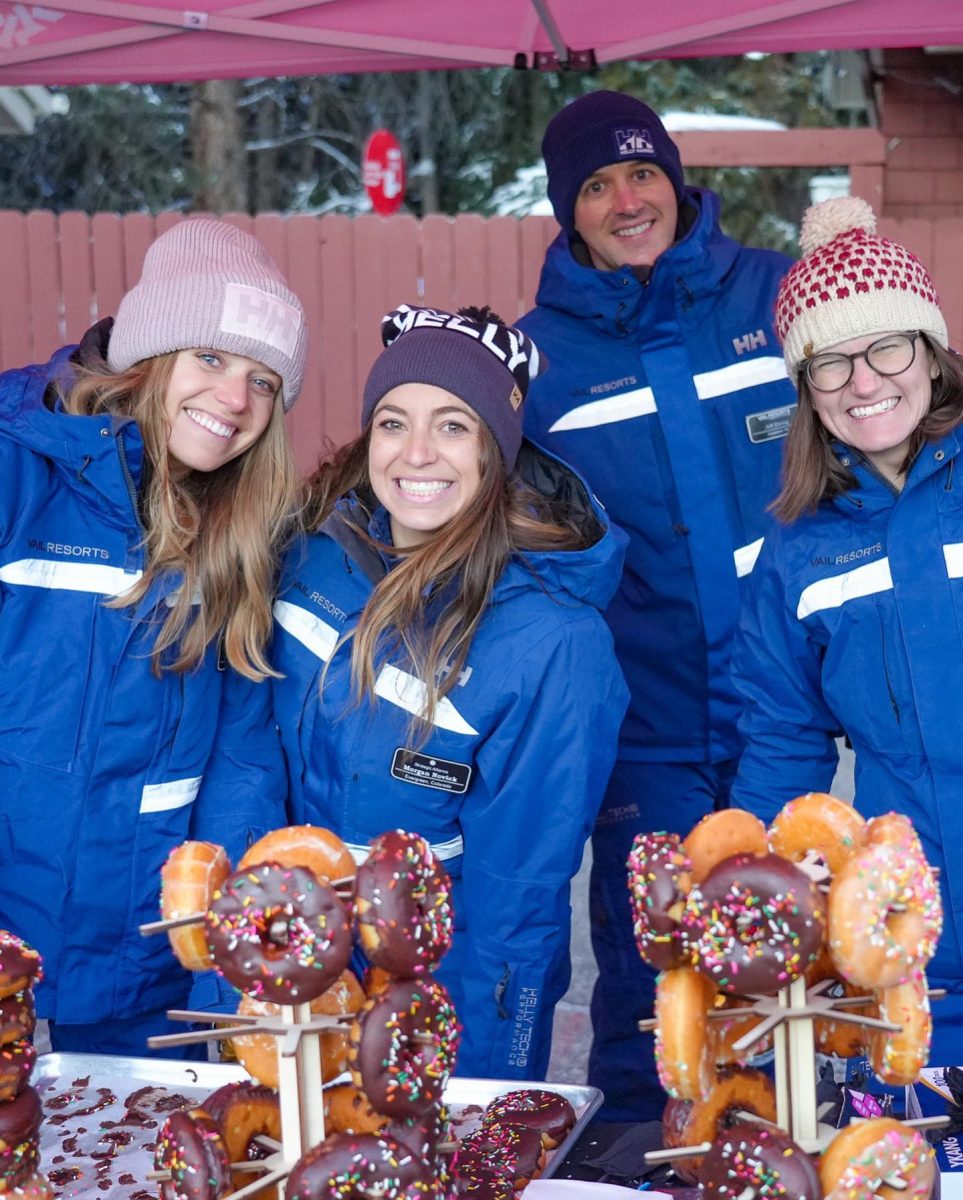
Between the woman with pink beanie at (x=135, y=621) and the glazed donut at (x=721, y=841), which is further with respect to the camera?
the woman with pink beanie at (x=135, y=621)

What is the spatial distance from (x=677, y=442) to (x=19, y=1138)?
215 centimetres

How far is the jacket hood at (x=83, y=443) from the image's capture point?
2434 millimetres

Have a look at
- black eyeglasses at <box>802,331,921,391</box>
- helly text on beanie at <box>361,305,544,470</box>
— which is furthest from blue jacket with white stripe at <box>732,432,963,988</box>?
helly text on beanie at <box>361,305,544,470</box>

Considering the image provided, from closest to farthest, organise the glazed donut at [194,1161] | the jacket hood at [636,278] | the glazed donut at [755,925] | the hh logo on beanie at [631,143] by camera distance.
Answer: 1. the glazed donut at [755,925]
2. the glazed donut at [194,1161]
3. the jacket hood at [636,278]
4. the hh logo on beanie at [631,143]

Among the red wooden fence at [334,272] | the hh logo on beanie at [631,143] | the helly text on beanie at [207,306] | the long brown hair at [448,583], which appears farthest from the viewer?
the red wooden fence at [334,272]

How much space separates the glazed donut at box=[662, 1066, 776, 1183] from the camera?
1.59 m

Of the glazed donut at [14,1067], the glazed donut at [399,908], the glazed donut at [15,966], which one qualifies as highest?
the glazed donut at [399,908]

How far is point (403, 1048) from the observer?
1530mm

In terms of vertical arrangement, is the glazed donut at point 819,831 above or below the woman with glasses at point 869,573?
below

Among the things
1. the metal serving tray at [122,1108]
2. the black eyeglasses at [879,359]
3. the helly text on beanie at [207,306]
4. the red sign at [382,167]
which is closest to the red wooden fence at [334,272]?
the red sign at [382,167]

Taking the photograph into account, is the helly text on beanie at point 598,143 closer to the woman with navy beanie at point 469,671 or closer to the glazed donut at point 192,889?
the woman with navy beanie at point 469,671

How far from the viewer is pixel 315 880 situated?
59.9 inches

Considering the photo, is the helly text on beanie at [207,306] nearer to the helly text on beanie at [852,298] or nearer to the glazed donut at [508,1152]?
the helly text on beanie at [852,298]

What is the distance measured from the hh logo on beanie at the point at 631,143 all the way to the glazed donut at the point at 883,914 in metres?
2.30
